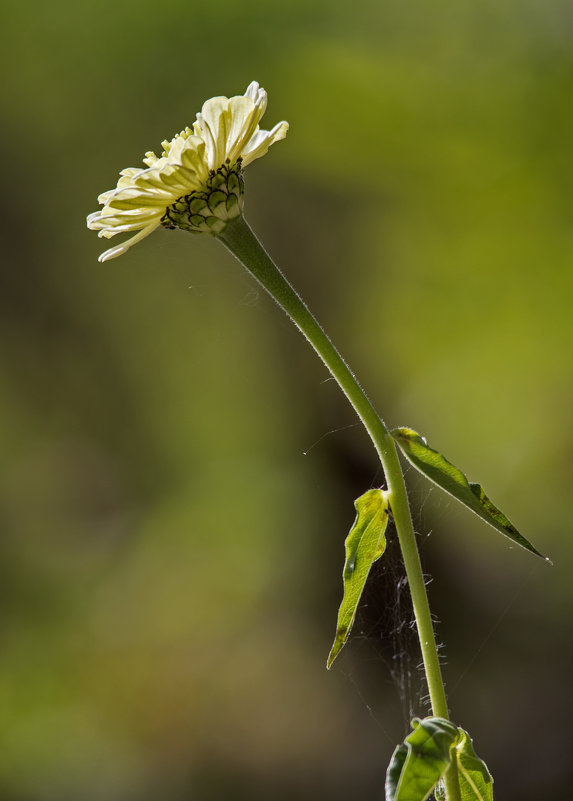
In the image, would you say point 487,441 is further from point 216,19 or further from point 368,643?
point 216,19

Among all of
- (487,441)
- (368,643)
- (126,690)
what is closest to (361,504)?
(368,643)

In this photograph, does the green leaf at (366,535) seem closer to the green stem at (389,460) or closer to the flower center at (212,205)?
the green stem at (389,460)

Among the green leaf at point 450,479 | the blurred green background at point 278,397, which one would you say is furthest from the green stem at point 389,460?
the blurred green background at point 278,397

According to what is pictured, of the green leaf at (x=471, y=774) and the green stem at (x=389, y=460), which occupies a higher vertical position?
the green stem at (x=389, y=460)

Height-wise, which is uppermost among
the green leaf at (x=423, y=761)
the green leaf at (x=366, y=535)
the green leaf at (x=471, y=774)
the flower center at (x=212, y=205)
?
the flower center at (x=212, y=205)

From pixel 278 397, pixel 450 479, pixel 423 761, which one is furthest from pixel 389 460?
pixel 278 397

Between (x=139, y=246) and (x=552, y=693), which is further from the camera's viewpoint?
(x=139, y=246)
